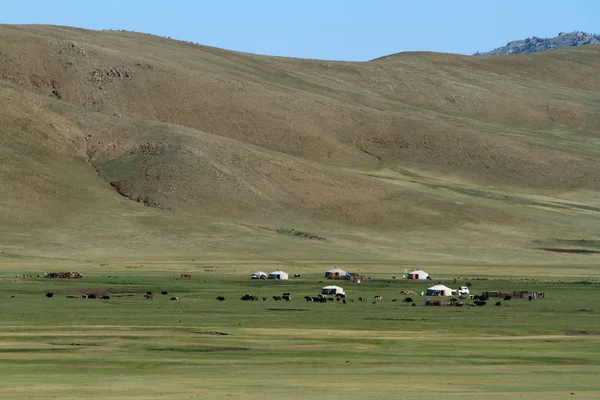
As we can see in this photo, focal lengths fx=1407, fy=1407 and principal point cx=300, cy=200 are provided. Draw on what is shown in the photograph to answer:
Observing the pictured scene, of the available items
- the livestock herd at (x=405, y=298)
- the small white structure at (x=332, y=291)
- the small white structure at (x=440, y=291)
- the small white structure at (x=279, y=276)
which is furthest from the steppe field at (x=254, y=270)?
the small white structure at (x=440, y=291)

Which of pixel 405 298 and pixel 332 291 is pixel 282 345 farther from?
pixel 332 291

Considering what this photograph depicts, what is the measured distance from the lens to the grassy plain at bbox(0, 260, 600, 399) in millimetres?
41906

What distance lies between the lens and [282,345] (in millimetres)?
55750

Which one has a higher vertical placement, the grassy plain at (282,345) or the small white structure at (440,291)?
the small white structure at (440,291)

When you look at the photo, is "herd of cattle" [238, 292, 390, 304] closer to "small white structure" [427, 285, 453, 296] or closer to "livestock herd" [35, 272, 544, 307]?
"livestock herd" [35, 272, 544, 307]

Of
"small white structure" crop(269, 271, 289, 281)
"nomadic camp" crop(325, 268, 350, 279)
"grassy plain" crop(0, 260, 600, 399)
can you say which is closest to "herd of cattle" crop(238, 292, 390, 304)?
"grassy plain" crop(0, 260, 600, 399)

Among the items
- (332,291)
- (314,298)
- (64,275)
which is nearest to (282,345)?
(314,298)

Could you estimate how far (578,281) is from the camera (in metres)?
110

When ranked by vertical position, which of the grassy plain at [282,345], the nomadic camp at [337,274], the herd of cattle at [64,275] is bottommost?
the grassy plain at [282,345]

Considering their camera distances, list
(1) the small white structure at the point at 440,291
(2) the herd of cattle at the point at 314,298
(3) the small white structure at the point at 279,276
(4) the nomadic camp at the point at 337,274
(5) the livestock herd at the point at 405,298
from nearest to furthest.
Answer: (5) the livestock herd at the point at 405,298 → (2) the herd of cattle at the point at 314,298 → (1) the small white structure at the point at 440,291 → (4) the nomadic camp at the point at 337,274 → (3) the small white structure at the point at 279,276

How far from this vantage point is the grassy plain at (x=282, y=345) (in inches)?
1650

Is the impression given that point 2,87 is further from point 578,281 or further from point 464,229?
point 578,281

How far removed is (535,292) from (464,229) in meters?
70.5

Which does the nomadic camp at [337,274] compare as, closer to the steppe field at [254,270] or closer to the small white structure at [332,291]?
the steppe field at [254,270]
